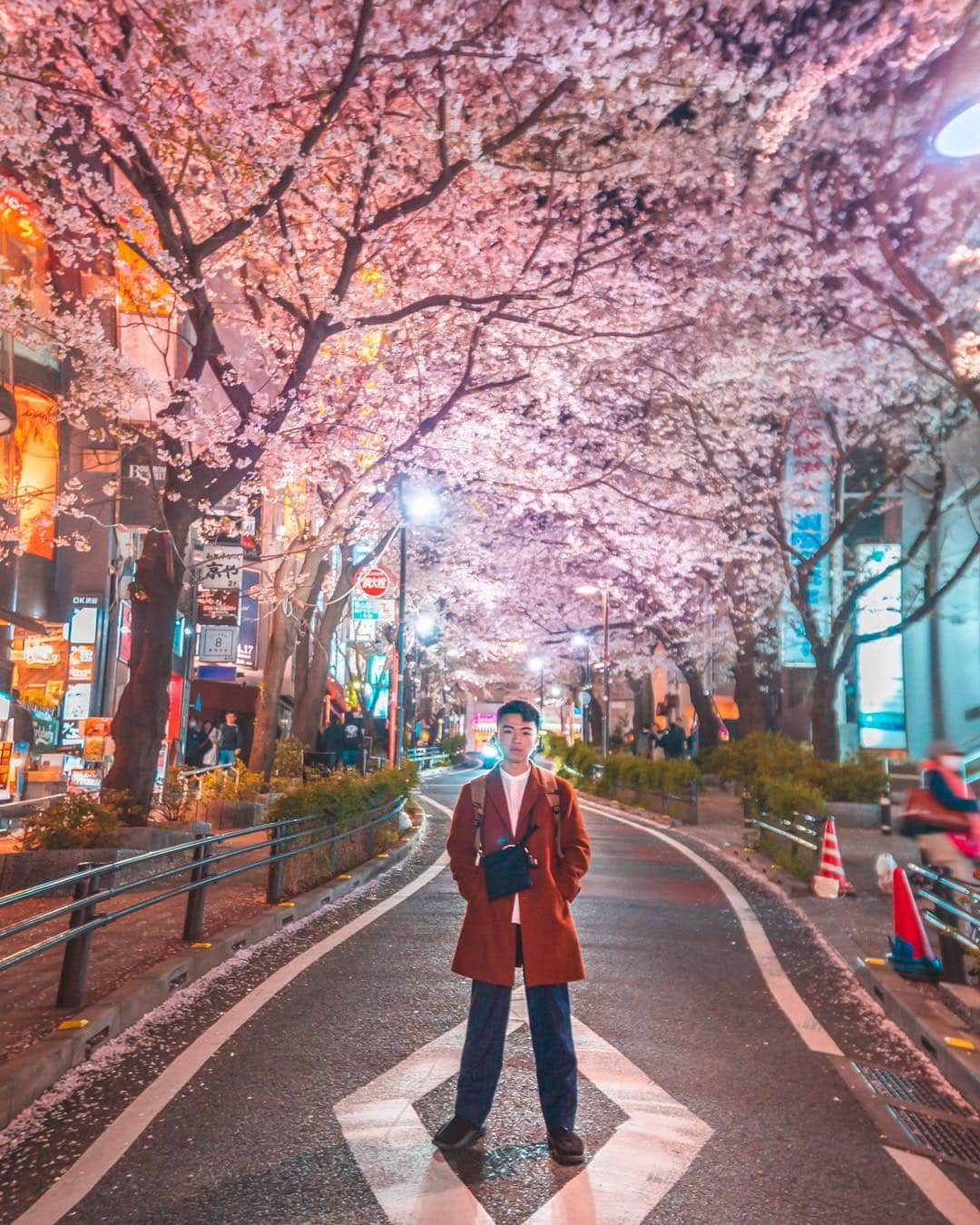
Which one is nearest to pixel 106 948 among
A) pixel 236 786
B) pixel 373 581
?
pixel 236 786

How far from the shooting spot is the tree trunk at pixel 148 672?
1401cm

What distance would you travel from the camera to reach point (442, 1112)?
5.12m

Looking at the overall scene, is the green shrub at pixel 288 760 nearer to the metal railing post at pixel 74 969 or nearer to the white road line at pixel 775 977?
the white road line at pixel 775 977

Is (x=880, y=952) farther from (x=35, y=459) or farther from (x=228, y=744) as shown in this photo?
(x=228, y=744)

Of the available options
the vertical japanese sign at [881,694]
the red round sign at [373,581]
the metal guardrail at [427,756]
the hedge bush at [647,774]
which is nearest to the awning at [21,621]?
the red round sign at [373,581]

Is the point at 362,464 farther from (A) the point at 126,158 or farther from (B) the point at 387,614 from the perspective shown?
(B) the point at 387,614

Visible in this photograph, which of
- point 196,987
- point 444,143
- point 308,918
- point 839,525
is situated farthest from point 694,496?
point 196,987

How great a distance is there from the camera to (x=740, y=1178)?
174 inches

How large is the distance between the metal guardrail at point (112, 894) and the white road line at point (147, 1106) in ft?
2.73

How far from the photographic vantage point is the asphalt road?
13.6 feet

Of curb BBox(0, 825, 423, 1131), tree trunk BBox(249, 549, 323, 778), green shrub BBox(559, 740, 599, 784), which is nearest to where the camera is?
curb BBox(0, 825, 423, 1131)

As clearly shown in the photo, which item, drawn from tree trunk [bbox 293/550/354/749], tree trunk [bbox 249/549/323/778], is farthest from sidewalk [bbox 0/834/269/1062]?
tree trunk [bbox 293/550/354/749]

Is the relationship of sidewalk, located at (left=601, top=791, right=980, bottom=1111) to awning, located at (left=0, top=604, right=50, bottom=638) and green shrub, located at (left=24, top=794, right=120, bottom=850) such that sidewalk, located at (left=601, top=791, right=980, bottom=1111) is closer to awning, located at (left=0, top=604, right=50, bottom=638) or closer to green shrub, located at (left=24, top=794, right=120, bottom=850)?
green shrub, located at (left=24, top=794, right=120, bottom=850)

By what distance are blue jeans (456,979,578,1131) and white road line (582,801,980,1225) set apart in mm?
1410
